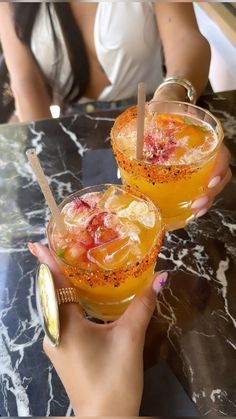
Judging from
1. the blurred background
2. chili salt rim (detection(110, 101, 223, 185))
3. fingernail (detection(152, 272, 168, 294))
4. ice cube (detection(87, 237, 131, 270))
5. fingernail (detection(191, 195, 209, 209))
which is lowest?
the blurred background

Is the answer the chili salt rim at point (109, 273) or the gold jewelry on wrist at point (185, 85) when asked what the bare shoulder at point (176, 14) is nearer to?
the gold jewelry on wrist at point (185, 85)

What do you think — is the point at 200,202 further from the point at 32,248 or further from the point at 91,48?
the point at 91,48

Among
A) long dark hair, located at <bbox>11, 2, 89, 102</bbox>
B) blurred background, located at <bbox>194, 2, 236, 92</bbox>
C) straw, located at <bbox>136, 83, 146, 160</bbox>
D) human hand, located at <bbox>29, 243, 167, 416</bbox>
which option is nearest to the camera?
human hand, located at <bbox>29, 243, 167, 416</bbox>

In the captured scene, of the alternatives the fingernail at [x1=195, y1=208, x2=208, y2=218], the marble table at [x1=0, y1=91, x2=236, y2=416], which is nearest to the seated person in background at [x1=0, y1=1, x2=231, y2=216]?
the marble table at [x1=0, y1=91, x2=236, y2=416]

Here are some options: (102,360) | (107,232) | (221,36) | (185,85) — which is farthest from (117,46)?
(102,360)

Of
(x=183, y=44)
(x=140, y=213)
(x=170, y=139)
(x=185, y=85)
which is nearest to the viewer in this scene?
(x=140, y=213)

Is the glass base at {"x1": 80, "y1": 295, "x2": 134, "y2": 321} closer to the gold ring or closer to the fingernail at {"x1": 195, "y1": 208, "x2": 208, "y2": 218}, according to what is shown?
the gold ring

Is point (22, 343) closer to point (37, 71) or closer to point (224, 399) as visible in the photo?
point (224, 399)
